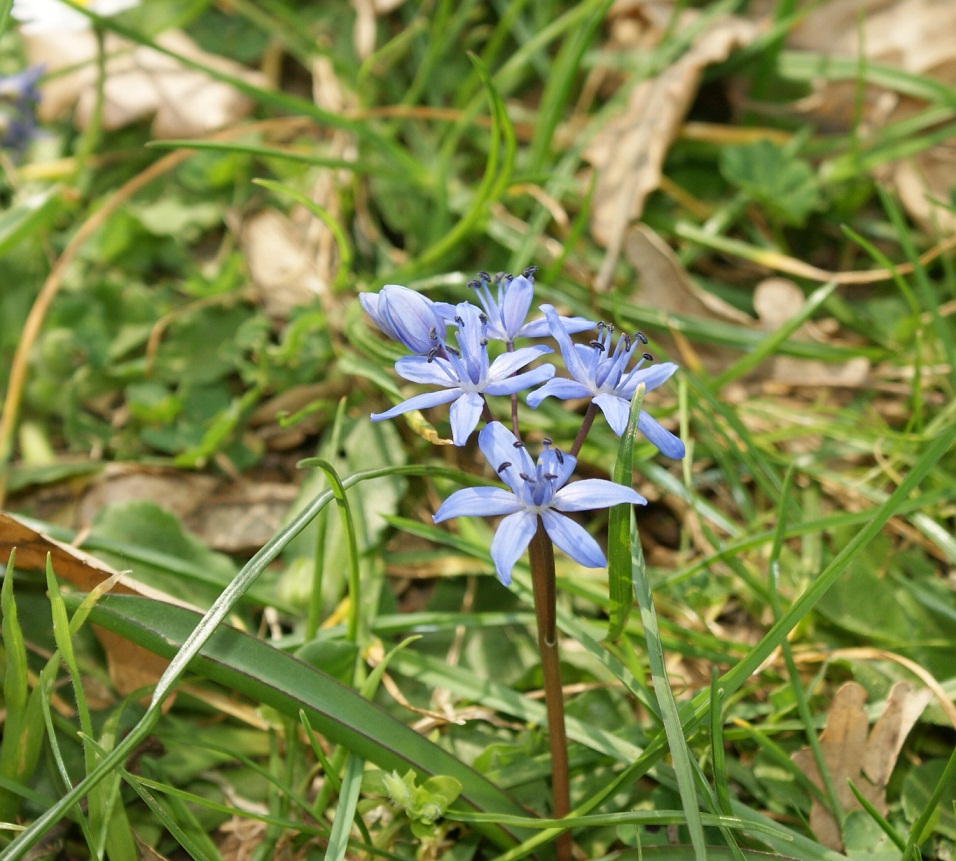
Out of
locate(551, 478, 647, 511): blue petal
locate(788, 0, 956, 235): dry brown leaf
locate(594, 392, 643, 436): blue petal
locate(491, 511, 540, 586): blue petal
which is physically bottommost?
locate(491, 511, 540, 586): blue petal

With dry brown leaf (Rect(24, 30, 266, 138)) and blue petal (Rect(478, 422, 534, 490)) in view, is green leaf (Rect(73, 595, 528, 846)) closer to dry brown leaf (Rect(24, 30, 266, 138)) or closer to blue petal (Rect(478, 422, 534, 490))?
blue petal (Rect(478, 422, 534, 490))

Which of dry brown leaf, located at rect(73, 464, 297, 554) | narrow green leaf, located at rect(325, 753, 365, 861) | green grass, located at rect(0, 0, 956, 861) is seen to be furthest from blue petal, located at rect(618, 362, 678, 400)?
dry brown leaf, located at rect(73, 464, 297, 554)

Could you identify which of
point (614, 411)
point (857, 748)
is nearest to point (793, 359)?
point (857, 748)

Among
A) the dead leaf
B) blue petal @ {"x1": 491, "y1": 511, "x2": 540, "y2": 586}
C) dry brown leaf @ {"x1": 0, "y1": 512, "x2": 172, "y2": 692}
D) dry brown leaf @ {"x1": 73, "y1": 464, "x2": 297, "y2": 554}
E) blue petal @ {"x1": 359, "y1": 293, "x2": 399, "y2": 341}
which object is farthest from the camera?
the dead leaf

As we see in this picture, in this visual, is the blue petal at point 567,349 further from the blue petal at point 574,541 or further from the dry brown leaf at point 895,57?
the dry brown leaf at point 895,57

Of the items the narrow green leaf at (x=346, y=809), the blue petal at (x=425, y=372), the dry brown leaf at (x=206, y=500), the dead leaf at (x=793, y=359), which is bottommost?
the dry brown leaf at (x=206, y=500)

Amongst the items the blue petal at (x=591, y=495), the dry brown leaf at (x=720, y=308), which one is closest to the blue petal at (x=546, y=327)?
the blue petal at (x=591, y=495)

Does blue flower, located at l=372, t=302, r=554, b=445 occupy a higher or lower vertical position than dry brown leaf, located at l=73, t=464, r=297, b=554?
higher

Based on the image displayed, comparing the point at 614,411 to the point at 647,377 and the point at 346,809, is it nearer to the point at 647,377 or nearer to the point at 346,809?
the point at 647,377
